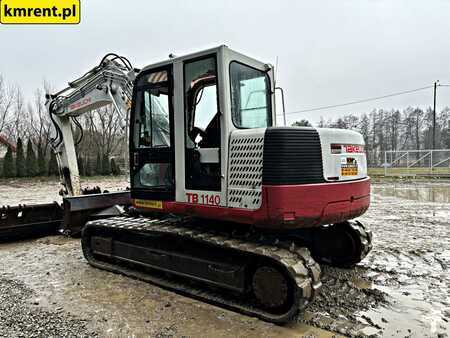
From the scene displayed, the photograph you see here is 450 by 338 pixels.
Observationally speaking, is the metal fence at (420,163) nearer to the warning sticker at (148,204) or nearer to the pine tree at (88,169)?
the pine tree at (88,169)

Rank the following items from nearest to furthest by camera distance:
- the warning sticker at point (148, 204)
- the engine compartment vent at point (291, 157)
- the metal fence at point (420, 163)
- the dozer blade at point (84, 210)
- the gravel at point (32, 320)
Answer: the gravel at point (32, 320) → the engine compartment vent at point (291, 157) → the warning sticker at point (148, 204) → the dozer blade at point (84, 210) → the metal fence at point (420, 163)

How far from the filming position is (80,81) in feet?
22.6

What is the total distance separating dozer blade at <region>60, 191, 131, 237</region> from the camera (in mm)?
6613

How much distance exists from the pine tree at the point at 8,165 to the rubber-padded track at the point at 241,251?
21.9m

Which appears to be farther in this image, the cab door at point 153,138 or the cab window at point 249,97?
the cab door at point 153,138

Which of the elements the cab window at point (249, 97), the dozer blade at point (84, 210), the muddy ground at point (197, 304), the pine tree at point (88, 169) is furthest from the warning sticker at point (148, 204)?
the pine tree at point (88, 169)

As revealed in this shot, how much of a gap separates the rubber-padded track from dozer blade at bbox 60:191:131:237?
1.49 metres

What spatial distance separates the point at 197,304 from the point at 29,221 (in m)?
4.75

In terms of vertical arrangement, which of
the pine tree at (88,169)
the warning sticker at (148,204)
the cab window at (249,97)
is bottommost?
the warning sticker at (148,204)

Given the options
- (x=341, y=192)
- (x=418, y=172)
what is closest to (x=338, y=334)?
(x=341, y=192)

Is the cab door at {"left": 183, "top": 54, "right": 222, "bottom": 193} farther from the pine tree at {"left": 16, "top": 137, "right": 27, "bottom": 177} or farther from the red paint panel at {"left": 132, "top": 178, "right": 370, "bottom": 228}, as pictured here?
the pine tree at {"left": 16, "top": 137, "right": 27, "bottom": 177}

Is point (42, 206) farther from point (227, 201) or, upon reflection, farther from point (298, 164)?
point (298, 164)

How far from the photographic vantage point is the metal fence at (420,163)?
2464cm

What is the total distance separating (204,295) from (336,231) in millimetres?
2130
